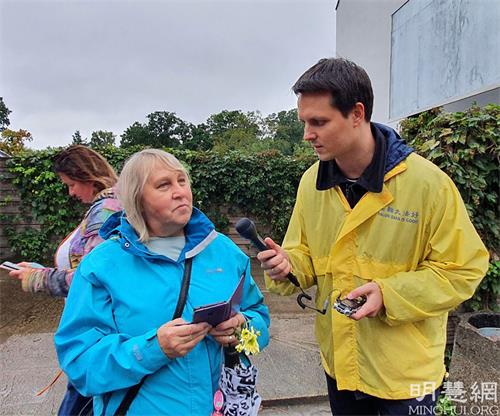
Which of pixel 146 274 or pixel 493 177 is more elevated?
pixel 493 177

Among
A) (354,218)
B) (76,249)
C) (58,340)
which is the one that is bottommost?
(58,340)

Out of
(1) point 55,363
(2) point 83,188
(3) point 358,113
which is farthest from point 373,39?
(1) point 55,363

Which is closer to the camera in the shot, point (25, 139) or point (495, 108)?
point (495, 108)

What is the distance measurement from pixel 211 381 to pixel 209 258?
47 centimetres

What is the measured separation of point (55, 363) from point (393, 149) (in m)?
3.41

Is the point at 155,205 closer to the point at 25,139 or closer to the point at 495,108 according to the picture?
the point at 495,108

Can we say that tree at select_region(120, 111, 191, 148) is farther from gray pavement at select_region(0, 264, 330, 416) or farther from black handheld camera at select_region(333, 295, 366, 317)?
black handheld camera at select_region(333, 295, 366, 317)

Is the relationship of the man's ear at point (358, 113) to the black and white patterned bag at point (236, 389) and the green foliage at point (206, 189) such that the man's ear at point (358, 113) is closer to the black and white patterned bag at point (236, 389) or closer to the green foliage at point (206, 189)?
the black and white patterned bag at point (236, 389)

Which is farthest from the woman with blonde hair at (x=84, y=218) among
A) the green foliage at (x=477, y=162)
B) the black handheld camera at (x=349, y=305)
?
the green foliage at (x=477, y=162)

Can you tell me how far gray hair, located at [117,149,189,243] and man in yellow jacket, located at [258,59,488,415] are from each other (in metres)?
0.53

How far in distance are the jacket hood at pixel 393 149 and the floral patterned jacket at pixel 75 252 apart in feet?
4.69

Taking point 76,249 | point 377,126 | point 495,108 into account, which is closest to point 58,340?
point 76,249

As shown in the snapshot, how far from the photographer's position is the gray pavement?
285 cm

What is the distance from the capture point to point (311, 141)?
1.53m
